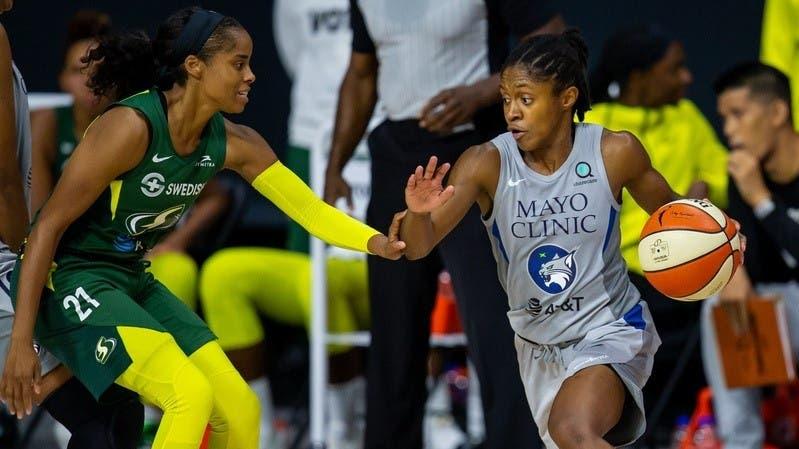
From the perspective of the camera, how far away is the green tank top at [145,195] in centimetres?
400

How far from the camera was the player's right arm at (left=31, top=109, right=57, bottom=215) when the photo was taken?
233 inches

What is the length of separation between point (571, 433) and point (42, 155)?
2.91 meters

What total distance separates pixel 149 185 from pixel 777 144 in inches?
109

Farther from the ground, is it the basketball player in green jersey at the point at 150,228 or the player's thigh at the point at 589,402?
the basketball player in green jersey at the point at 150,228

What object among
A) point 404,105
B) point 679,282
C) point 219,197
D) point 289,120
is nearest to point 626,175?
point 679,282

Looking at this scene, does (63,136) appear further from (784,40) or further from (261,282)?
(784,40)

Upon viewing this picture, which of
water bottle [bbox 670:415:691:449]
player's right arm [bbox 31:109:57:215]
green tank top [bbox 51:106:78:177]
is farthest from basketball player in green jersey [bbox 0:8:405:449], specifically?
water bottle [bbox 670:415:691:449]

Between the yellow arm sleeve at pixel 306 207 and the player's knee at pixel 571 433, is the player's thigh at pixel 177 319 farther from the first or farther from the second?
the player's knee at pixel 571 433

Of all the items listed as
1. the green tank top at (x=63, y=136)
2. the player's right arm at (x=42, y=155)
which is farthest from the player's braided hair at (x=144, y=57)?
the green tank top at (x=63, y=136)

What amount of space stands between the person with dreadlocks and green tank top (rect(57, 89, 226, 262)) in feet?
7.84

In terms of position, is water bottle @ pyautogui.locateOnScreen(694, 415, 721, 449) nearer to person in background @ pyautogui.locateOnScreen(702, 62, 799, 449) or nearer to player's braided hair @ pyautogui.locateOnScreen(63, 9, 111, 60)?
person in background @ pyautogui.locateOnScreen(702, 62, 799, 449)

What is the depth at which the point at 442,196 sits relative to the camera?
3.89m

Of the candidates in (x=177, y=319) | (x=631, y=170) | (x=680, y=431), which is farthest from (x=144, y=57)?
(x=680, y=431)

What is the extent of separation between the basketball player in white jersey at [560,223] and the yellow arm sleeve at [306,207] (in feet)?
0.92
